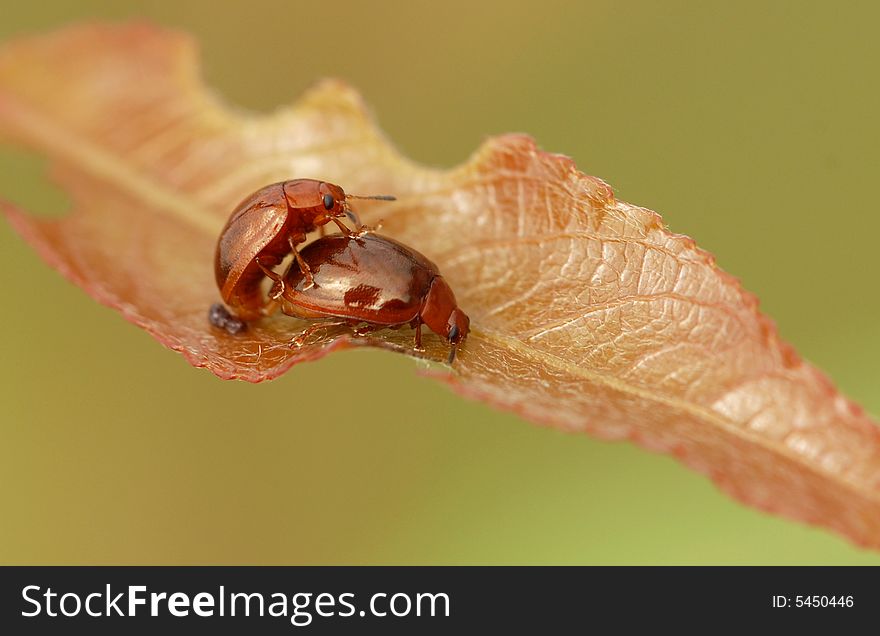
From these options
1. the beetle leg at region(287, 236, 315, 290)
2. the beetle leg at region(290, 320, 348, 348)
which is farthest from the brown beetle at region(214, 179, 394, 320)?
the beetle leg at region(290, 320, 348, 348)

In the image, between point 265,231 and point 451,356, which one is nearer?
point 451,356

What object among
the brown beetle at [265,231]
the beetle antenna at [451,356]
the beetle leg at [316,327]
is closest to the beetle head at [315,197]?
the brown beetle at [265,231]

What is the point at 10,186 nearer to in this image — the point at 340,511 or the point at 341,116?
the point at 341,116

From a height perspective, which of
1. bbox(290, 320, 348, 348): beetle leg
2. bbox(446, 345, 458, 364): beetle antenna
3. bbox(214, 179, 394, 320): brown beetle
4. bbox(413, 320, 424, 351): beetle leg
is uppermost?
bbox(214, 179, 394, 320): brown beetle

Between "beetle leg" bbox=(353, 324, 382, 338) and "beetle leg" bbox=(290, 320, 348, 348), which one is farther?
"beetle leg" bbox=(353, 324, 382, 338)

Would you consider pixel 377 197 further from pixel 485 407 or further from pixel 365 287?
pixel 485 407

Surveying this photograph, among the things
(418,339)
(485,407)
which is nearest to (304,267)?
(418,339)

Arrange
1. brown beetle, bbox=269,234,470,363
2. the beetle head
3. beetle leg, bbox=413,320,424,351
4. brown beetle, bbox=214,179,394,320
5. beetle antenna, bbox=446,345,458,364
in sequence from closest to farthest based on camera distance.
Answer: beetle antenna, bbox=446,345,458,364 → beetle leg, bbox=413,320,424,351 → brown beetle, bbox=269,234,470,363 → brown beetle, bbox=214,179,394,320 → the beetle head

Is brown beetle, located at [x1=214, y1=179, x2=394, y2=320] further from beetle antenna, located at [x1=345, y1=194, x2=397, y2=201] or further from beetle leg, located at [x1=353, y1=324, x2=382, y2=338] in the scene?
beetle leg, located at [x1=353, y1=324, x2=382, y2=338]

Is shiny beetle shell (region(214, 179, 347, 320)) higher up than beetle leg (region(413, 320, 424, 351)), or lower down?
higher up
